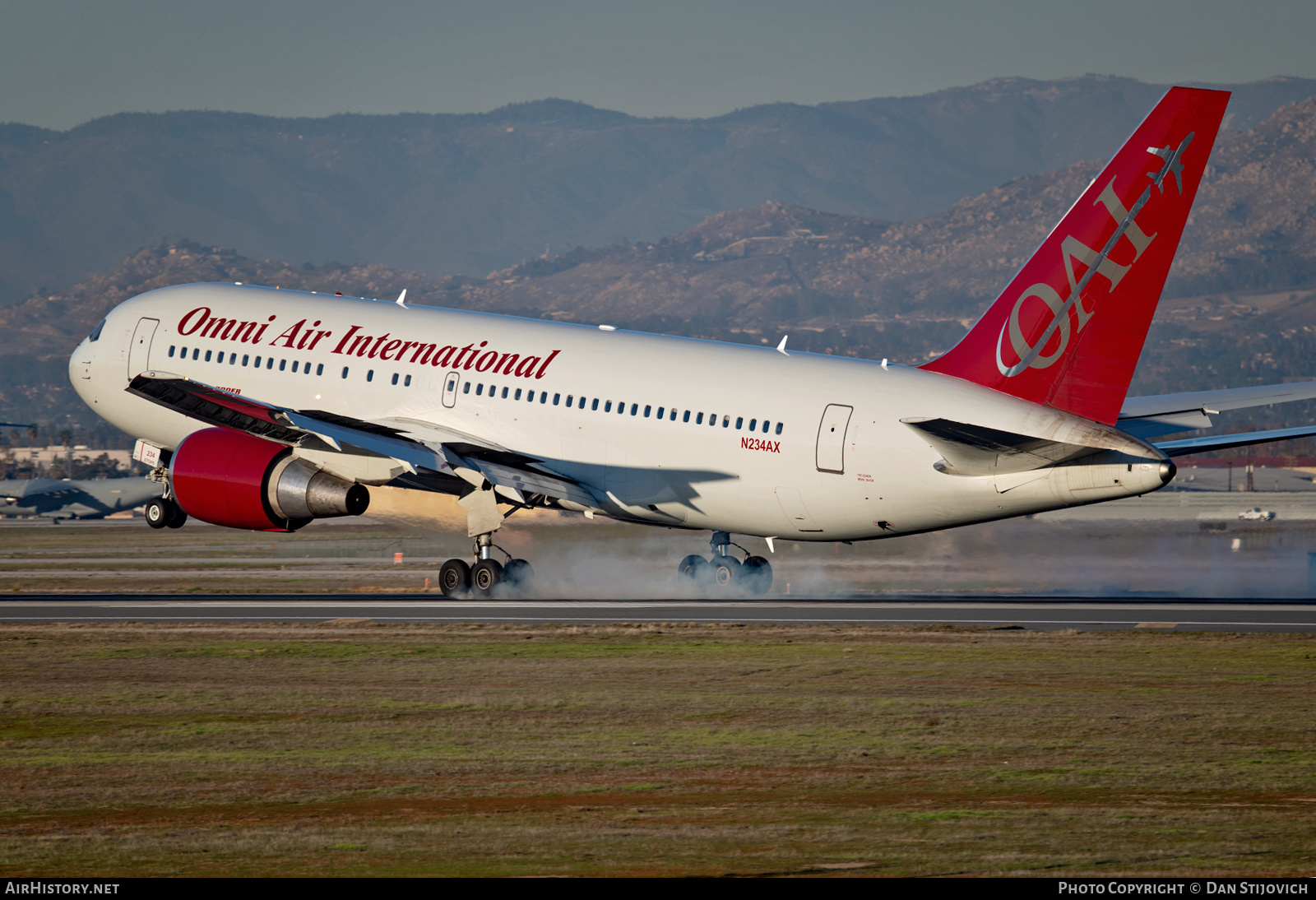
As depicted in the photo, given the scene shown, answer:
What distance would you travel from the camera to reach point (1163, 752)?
16.9 meters

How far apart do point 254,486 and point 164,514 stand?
201 inches

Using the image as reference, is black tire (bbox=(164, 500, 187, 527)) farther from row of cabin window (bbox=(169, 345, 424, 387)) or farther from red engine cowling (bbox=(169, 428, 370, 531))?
row of cabin window (bbox=(169, 345, 424, 387))

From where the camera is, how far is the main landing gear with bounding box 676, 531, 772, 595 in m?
38.3

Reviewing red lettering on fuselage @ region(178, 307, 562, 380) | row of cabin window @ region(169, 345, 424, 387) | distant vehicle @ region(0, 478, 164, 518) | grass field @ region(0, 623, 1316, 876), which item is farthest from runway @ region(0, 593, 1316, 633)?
distant vehicle @ region(0, 478, 164, 518)

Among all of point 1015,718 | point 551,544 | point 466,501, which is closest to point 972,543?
point 551,544

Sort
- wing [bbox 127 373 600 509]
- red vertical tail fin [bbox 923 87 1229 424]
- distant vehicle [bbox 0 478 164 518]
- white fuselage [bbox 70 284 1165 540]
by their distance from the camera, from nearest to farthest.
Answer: red vertical tail fin [bbox 923 87 1229 424] < white fuselage [bbox 70 284 1165 540] < wing [bbox 127 373 600 509] < distant vehicle [bbox 0 478 164 518]

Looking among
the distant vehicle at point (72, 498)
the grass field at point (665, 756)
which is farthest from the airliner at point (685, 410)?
the distant vehicle at point (72, 498)

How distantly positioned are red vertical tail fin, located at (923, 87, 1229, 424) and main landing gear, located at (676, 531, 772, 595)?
920cm

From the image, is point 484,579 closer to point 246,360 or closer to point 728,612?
point 728,612

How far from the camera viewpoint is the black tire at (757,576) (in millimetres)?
38219

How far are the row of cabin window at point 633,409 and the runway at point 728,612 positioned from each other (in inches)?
165

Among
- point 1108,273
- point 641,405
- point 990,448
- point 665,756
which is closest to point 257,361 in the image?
point 641,405

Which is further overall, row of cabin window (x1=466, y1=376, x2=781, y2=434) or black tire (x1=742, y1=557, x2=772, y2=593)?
black tire (x1=742, y1=557, x2=772, y2=593)
